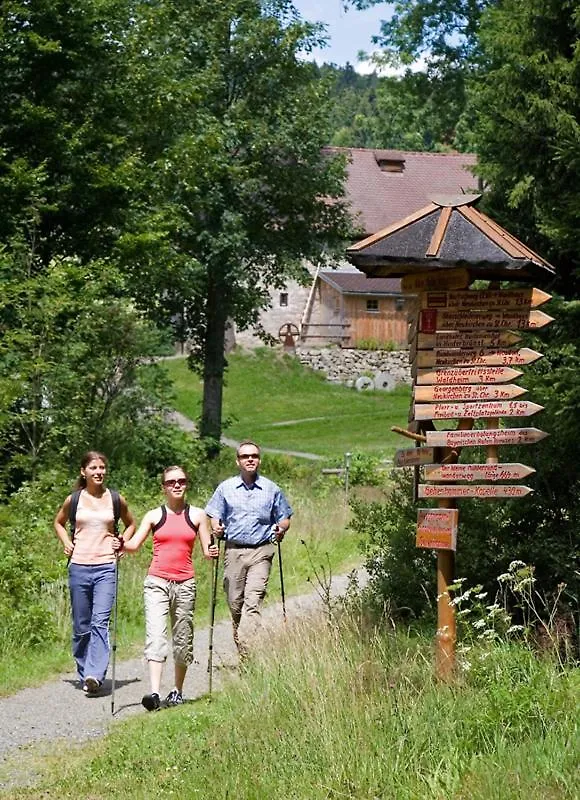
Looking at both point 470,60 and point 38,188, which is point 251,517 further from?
point 470,60

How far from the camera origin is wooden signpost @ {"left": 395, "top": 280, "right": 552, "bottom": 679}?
29.1 ft

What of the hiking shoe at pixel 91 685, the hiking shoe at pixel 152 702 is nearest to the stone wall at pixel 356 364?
the hiking shoe at pixel 91 685

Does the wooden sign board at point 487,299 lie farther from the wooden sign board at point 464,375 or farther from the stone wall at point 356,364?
A: the stone wall at point 356,364

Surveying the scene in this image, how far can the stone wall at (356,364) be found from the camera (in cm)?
5206

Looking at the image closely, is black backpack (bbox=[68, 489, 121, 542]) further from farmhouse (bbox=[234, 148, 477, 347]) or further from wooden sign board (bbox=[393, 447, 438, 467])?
farmhouse (bbox=[234, 148, 477, 347])

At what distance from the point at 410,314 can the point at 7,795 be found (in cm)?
441

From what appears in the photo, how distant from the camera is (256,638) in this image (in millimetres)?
9812

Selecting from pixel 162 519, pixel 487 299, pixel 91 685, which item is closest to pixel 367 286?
pixel 91 685

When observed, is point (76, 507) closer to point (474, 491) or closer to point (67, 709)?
point (67, 709)

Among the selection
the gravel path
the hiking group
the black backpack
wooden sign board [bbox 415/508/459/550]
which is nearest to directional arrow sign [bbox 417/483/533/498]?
wooden sign board [bbox 415/508/459/550]

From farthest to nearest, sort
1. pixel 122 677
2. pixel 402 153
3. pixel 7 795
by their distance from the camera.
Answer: pixel 402 153 < pixel 122 677 < pixel 7 795

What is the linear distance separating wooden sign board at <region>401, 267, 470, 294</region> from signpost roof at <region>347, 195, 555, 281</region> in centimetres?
6

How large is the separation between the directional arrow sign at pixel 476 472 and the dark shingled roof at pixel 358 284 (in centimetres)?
4545

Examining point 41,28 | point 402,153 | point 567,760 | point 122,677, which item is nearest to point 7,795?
point 567,760
